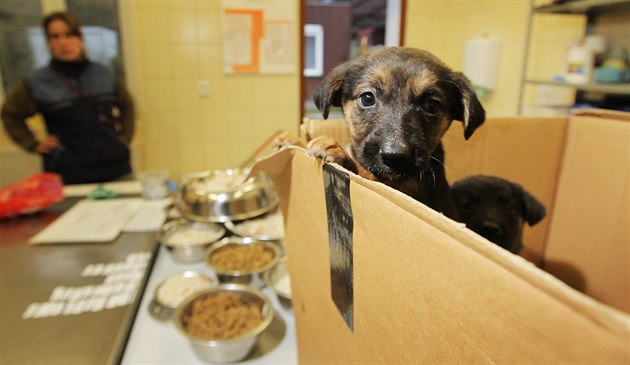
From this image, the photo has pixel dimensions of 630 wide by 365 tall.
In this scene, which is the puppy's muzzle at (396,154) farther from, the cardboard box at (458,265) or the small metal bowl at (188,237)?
the small metal bowl at (188,237)

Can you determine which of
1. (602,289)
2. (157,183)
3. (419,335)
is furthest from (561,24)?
(419,335)

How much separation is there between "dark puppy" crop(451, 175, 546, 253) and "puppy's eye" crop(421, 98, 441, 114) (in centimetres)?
30

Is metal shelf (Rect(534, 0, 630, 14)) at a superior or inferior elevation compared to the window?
superior

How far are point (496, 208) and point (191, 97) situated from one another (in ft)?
8.83

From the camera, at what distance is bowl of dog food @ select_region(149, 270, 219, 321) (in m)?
1.06

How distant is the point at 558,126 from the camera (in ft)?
3.68

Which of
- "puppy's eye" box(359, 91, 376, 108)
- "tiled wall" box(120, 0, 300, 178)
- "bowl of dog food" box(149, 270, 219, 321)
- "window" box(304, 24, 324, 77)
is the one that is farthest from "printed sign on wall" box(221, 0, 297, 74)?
"puppy's eye" box(359, 91, 376, 108)

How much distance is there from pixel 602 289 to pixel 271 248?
3.06ft

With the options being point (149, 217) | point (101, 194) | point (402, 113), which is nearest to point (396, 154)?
point (402, 113)

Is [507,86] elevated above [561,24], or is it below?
below

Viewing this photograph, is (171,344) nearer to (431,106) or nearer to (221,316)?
(221,316)

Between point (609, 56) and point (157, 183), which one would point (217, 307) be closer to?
point (157, 183)

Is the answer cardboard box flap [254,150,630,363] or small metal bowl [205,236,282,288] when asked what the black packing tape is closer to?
cardboard box flap [254,150,630,363]

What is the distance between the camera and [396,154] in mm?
689
